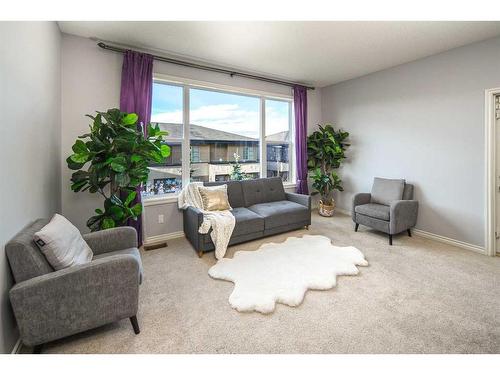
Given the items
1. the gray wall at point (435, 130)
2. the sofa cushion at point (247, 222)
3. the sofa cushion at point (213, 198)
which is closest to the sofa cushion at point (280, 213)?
the sofa cushion at point (247, 222)

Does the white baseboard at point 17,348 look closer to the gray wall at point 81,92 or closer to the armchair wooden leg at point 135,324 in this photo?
the armchair wooden leg at point 135,324

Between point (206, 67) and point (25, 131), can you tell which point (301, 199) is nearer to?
point (206, 67)

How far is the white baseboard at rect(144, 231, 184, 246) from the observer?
11.3 ft

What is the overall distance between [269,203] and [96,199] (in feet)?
8.34

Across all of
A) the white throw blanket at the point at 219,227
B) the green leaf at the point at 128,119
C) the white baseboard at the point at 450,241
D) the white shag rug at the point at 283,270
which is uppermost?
the green leaf at the point at 128,119

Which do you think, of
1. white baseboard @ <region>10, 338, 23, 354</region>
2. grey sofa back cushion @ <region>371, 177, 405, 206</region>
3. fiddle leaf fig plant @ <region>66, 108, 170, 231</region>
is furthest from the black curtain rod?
white baseboard @ <region>10, 338, 23, 354</region>

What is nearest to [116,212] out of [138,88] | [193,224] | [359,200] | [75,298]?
[193,224]

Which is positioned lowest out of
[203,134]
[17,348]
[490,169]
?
[17,348]

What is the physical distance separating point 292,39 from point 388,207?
2.75 m

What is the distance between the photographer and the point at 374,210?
3.56m

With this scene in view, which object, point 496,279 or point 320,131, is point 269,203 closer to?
point 320,131

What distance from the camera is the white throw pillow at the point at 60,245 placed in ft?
5.06

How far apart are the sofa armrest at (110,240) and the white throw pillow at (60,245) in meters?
0.19
